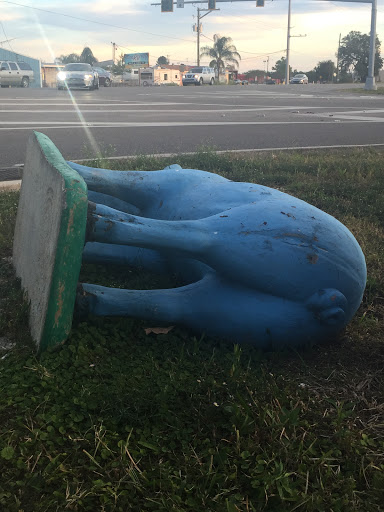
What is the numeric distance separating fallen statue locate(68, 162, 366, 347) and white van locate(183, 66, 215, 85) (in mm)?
41460

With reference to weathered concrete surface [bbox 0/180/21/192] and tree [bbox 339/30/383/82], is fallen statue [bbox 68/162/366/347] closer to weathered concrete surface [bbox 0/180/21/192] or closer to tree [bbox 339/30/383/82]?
weathered concrete surface [bbox 0/180/21/192]

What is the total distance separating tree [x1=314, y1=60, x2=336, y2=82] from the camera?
212 ft

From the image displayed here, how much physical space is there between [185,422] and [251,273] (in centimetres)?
63

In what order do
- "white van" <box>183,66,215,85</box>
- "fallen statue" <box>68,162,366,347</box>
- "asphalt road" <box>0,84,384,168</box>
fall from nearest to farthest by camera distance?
1. "fallen statue" <box>68,162,366,347</box>
2. "asphalt road" <box>0,84,384,168</box>
3. "white van" <box>183,66,215,85</box>

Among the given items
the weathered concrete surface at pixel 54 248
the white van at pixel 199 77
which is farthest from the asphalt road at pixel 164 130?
the white van at pixel 199 77

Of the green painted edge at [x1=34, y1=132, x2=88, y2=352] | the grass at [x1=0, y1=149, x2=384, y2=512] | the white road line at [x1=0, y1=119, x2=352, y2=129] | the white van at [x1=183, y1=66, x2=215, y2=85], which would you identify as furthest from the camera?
the white van at [x1=183, y1=66, x2=215, y2=85]

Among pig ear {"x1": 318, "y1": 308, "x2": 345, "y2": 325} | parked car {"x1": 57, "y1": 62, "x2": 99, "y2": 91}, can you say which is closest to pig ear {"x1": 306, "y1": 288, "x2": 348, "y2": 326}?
pig ear {"x1": 318, "y1": 308, "x2": 345, "y2": 325}

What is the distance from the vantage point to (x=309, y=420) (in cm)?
177

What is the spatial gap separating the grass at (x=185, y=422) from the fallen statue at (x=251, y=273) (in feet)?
0.36

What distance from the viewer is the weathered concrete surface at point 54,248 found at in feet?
6.09

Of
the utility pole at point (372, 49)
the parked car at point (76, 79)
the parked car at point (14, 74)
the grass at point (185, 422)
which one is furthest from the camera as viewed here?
the parked car at point (14, 74)

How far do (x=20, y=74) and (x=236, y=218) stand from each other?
3242 centimetres

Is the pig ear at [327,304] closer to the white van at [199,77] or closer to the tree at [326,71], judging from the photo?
the white van at [199,77]

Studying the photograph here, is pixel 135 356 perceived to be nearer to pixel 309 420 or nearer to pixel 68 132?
pixel 309 420
